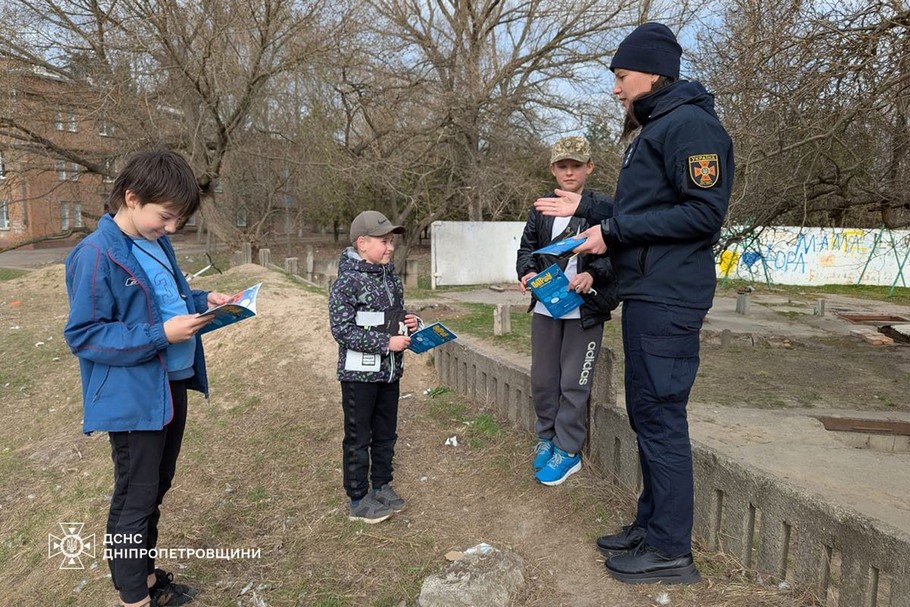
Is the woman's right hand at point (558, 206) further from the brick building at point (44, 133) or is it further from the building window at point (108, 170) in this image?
the building window at point (108, 170)

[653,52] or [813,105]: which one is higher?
[813,105]

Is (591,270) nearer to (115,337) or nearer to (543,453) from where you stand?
(543,453)

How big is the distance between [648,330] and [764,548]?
0.99 meters

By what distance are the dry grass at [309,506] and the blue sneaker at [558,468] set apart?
0.15 feet

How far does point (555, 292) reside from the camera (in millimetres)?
3225

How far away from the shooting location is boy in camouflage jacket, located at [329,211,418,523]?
124 inches

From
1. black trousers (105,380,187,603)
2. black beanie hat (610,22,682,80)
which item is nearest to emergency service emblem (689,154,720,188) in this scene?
black beanie hat (610,22,682,80)

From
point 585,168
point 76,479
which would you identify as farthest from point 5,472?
point 585,168

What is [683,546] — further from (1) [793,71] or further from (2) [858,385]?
(2) [858,385]

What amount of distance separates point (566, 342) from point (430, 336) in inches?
30.4

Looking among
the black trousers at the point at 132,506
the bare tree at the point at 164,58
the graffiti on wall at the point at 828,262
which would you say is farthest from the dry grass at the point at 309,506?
the graffiti on wall at the point at 828,262

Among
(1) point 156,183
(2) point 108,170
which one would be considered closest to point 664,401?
(1) point 156,183

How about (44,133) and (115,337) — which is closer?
(115,337)

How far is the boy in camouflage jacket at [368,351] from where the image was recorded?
3160 millimetres
